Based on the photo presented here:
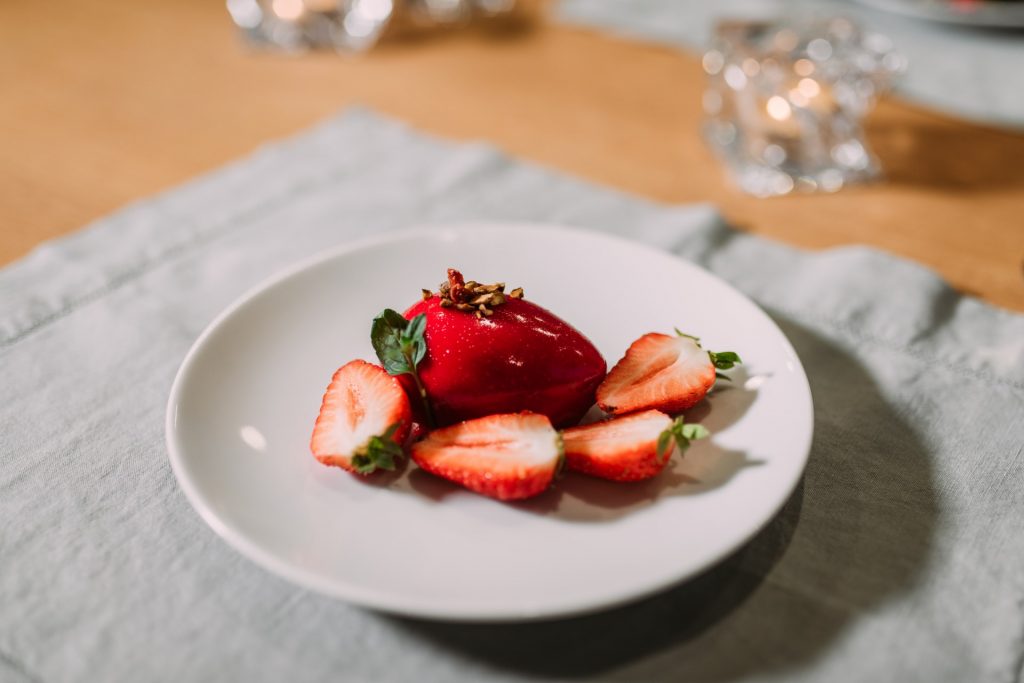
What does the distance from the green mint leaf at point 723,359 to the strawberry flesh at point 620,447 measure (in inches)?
2.6

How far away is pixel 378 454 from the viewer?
0.47 metres

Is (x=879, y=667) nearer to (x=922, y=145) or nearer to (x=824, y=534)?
(x=824, y=534)

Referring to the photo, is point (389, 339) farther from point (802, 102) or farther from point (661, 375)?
point (802, 102)

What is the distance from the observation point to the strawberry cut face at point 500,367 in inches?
19.8

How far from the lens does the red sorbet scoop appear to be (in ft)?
1.65

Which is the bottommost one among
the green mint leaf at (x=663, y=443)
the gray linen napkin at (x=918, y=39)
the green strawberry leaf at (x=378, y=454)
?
the gray linen napkin at (x=918, y=39)

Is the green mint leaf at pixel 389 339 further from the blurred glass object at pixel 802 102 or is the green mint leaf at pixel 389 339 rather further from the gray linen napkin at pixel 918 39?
the gray linen napkin at pixel 918 39

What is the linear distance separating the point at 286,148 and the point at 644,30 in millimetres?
560

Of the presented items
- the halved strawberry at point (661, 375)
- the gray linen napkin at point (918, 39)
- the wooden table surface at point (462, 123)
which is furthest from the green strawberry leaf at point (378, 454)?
the gray linen napkin at point (918, 39)

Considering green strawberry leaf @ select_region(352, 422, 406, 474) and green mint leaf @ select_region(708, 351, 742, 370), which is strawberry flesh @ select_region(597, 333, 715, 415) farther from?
green strawberry leaf @ select_region(352, 422, 406, 474)

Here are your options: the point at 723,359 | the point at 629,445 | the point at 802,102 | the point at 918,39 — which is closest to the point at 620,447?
the point at 629,445

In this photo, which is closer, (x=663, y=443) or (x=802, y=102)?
(x=663, y=443)

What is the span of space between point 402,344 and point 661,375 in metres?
0.15

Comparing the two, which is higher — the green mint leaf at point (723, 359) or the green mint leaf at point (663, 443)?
the green mint leaf at point (663, 443)
